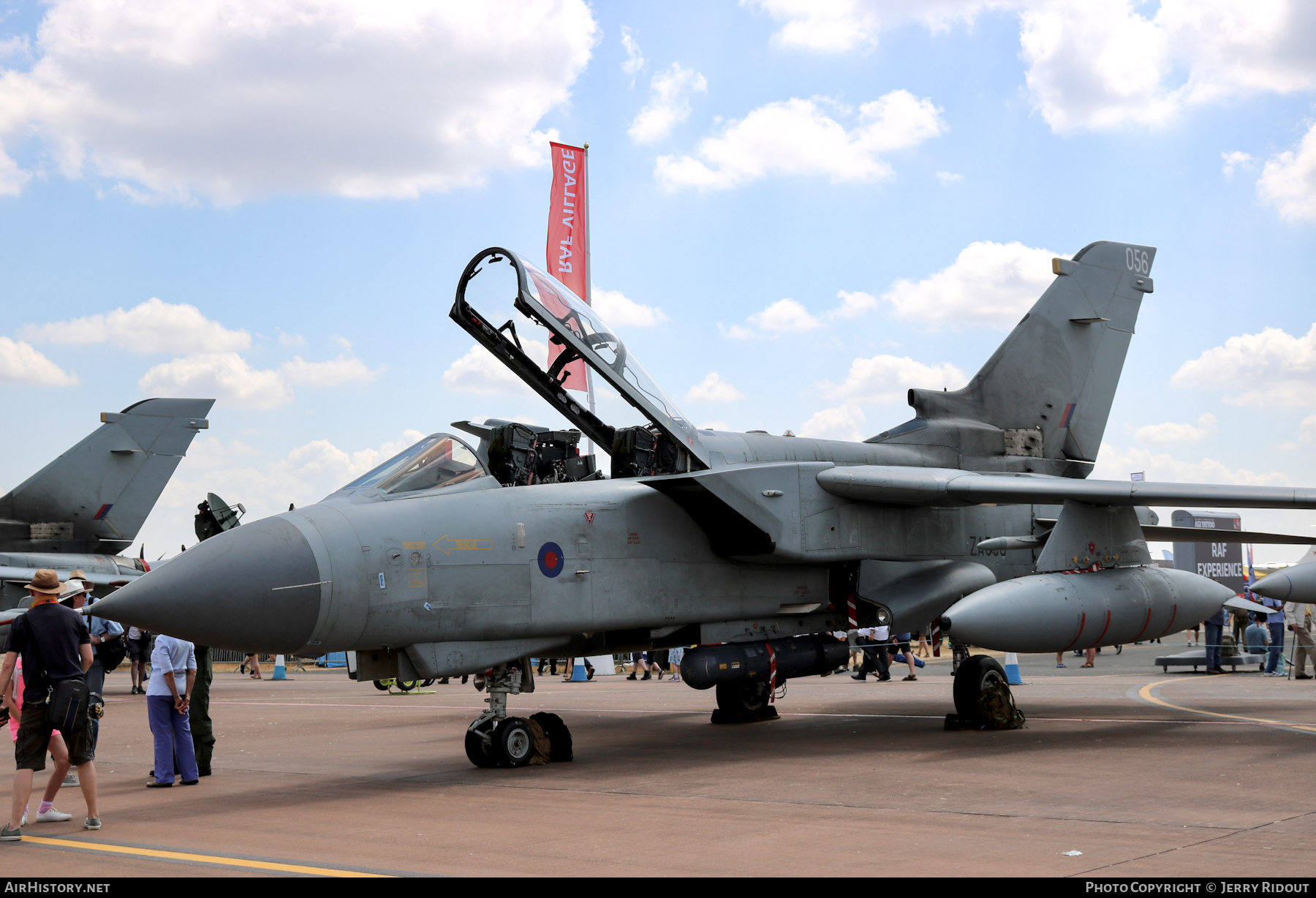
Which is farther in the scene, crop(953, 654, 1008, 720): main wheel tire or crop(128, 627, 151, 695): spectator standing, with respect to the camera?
crop(128, 627, 151, 695): spectator standing

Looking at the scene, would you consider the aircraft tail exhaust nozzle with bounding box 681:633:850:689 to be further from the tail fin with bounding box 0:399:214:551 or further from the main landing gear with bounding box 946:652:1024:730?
the tail fin with bounding box 0:399:214:551

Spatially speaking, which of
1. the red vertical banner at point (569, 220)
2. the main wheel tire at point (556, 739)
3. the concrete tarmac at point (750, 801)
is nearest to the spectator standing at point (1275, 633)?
the concrete tarmac at point (750, 801)

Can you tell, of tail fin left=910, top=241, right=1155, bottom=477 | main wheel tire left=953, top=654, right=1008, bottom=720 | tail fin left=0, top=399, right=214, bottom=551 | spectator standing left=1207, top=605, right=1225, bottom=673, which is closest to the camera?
main wheel tire left=953, top=654, right=1008, bottom=720

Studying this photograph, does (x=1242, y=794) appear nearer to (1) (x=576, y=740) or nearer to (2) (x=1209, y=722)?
(2) (x=1209, y=722)

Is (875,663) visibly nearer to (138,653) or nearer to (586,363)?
(586,363)

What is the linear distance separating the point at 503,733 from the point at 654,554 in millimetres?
2070

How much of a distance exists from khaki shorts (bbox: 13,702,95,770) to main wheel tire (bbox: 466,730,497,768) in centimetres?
324

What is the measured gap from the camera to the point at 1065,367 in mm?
14383

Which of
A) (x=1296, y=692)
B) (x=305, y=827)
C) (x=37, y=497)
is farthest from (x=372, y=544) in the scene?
(x=37, y=497)

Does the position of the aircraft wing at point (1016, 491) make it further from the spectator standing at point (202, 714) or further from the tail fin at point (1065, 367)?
the spectator standing at point (202, 714)

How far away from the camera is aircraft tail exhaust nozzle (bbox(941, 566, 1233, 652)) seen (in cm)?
1007

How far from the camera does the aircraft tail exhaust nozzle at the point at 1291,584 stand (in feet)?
36.7

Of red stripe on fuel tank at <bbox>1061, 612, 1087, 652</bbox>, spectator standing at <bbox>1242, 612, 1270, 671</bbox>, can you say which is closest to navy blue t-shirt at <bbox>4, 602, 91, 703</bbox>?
red stripe on fuel tank at <bbox>1061, 612, 1087, 652</bbox>
